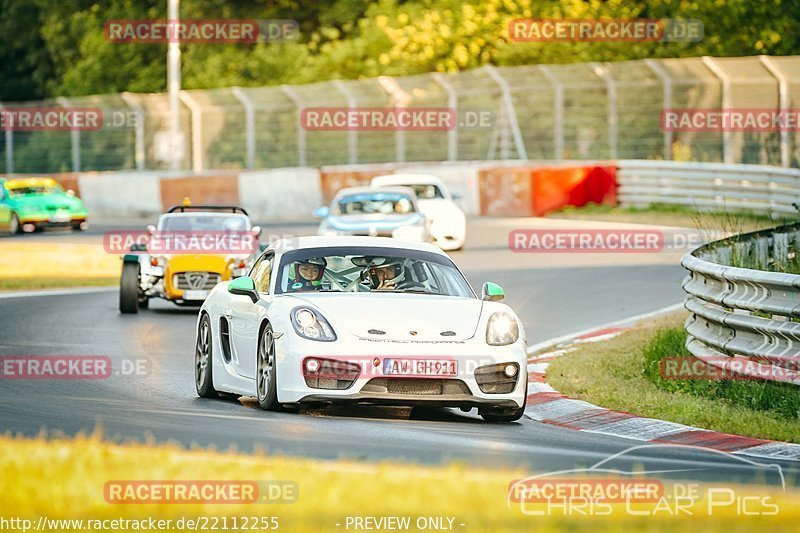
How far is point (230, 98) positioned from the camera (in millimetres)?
45031

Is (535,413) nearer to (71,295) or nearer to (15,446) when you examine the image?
(15,446)

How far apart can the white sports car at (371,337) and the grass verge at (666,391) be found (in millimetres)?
1254

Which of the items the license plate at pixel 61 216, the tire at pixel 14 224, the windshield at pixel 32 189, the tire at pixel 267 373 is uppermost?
the tire at pixel 267 373

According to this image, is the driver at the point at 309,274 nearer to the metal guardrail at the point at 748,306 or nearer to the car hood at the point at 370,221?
the metal guardrail at the point at 748,306

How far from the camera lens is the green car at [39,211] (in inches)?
1516

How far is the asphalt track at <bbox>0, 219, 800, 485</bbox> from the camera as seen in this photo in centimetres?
922

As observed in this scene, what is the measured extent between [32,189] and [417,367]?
29.8 metres

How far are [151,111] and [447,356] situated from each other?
35.2 m

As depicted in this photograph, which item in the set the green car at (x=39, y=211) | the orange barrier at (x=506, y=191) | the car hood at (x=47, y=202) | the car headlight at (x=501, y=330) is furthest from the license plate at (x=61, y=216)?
the car headlight at (x=501, y=330)

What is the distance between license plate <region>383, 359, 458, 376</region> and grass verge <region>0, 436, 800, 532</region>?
2.55 metres

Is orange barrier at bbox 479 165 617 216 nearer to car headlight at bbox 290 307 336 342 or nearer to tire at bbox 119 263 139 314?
tire at bbox 119 263 139 314

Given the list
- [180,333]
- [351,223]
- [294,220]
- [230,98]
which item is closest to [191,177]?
[294,220]

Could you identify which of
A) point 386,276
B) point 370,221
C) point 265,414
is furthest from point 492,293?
point 370,221

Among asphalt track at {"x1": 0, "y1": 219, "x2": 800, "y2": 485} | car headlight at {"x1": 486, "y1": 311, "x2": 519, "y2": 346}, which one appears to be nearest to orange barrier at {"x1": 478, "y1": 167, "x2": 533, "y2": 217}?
asphalt track at {"x1": 0, "y1": 219, "x2": 800, "y2": 485}
